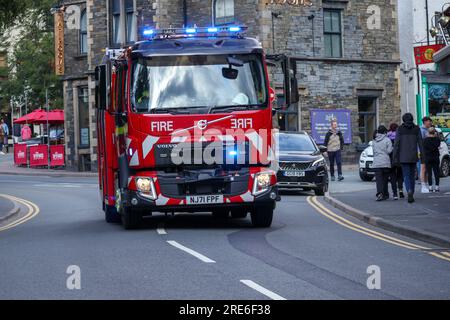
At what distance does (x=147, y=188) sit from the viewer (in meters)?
16.8

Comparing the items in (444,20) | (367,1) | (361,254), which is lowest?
(361,254)

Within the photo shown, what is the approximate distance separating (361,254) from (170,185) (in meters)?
4.18

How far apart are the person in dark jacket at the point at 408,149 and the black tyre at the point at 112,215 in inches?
262

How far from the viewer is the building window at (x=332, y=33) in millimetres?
44250

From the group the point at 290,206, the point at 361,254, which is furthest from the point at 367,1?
the point at 361,254

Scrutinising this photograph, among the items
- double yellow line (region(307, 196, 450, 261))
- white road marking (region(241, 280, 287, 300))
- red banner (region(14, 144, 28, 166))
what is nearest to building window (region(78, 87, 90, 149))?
red banner (region(14, 144, 28, 166))

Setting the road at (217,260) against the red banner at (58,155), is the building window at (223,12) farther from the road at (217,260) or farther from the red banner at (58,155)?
the road at (217,260)

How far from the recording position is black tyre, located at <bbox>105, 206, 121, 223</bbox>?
19500 mm

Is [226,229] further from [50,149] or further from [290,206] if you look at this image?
[50,149]

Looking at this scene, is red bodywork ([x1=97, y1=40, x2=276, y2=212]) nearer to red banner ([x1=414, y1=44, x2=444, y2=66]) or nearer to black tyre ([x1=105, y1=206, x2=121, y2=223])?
black tyre ([x1=105, y1=206, x2=121, y2=223])

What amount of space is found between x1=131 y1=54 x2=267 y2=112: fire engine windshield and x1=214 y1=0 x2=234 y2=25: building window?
26201 millimetres

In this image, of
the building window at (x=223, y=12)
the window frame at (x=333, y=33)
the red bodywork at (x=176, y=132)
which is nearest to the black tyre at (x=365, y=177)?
the window frame at (x=333, y=33)

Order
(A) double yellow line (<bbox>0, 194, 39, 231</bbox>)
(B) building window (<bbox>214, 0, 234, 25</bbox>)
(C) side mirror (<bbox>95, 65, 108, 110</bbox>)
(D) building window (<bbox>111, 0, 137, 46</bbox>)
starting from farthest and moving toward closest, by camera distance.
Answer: (D) building window (<bbox>111, 0, 137, 46</bbox>)
(B) building window (<bbox>214, 0, 234, 25</bbox>)
(A) double yellow line (<bbox>0, 194, 39, 231</bbox>)
(C) side mirror (<bbox>95, 65, 108, 110</bbox>)

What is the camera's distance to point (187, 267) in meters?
12.0
